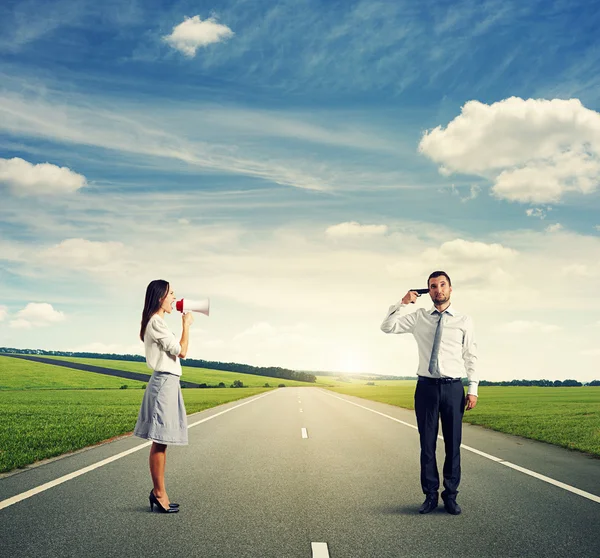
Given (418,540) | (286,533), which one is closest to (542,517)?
(418,540)

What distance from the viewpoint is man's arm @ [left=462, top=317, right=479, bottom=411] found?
20.3 ft

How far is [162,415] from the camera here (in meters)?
5.63

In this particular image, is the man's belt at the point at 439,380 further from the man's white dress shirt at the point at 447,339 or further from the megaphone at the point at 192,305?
the megaphone at the point at 192,305

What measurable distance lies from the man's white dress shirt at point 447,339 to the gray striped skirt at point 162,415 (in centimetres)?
243

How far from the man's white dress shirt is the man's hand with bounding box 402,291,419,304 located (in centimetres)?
8

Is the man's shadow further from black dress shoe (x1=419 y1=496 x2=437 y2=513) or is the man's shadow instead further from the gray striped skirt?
the gray striped skirt

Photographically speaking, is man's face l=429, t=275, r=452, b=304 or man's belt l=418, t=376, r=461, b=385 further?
man's face l=429, t=275, r=452, b=304

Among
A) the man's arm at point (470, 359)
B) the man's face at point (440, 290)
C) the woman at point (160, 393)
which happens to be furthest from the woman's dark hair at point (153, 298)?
the man's arm at point (470, 359)

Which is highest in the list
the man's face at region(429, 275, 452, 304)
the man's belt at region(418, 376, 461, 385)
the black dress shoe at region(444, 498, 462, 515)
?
the man's face at region(429, 275, 452, 304)

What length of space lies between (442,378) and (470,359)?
1.36 ft

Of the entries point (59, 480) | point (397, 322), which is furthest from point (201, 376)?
point (397, 322)

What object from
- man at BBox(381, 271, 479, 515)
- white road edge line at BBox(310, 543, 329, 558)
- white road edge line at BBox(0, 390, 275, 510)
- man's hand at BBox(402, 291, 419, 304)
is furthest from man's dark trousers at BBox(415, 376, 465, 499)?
white road edge line at BBox(0, 390, 275, 510)

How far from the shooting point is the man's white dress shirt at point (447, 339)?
6.14m

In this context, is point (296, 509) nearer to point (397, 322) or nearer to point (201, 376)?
point (397, 322)
